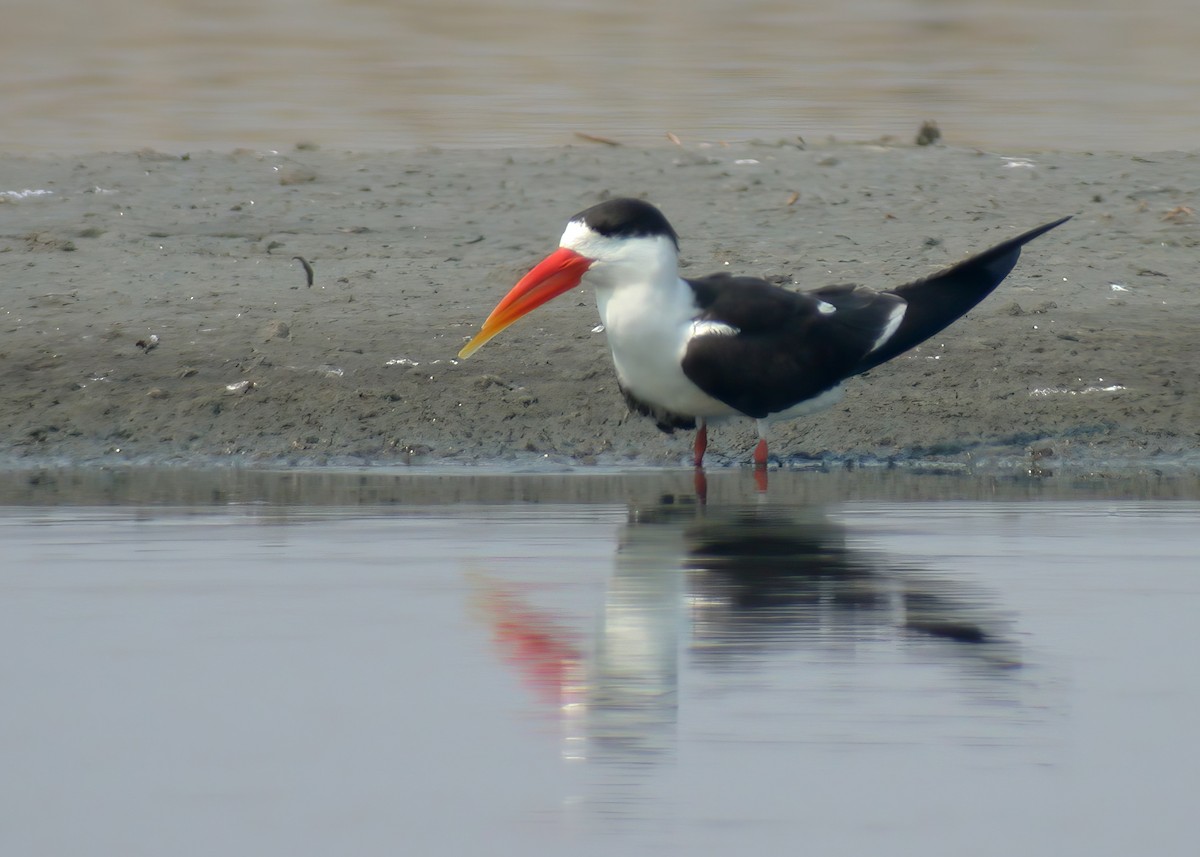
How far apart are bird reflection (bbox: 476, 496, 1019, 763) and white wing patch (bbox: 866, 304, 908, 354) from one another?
1984 mm

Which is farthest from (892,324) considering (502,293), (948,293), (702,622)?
(702,622)

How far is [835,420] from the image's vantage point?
738cm

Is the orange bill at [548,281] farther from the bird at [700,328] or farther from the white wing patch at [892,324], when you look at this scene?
the white wing patch at [892,324]

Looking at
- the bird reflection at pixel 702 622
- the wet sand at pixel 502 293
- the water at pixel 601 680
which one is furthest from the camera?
the wet sand at pixel 502 293

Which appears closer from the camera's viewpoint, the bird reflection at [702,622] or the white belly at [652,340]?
the bird reflection at [702,622]

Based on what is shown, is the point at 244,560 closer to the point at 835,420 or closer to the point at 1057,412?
the point at 835,420

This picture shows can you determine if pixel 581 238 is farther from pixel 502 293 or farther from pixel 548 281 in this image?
pixel 502 293

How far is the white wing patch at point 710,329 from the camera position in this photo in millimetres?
6496

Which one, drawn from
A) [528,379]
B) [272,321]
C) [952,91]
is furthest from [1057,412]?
[952,91]

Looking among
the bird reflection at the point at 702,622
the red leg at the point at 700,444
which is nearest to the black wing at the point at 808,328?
the red leg at the point at 700,444

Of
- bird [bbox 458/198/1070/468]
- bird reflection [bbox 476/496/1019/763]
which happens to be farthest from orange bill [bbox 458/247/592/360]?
bird reflection [bbox 476/496/1019/763]

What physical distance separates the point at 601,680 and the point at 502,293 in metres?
5.55

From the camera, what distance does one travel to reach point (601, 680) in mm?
3436

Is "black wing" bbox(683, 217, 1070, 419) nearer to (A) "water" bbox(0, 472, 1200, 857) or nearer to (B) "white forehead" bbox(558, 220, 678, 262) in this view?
(B) "white forehead" bbox(558, 220, 678, 262)
